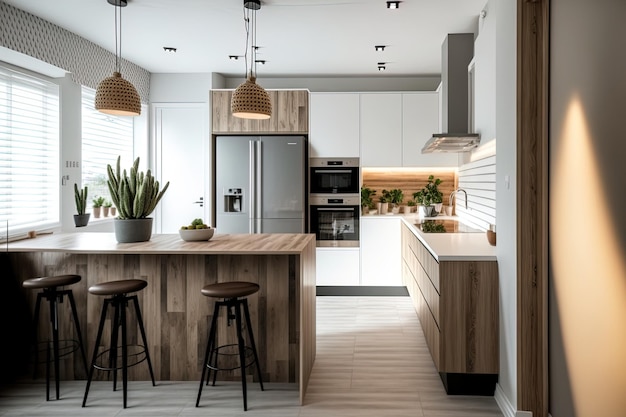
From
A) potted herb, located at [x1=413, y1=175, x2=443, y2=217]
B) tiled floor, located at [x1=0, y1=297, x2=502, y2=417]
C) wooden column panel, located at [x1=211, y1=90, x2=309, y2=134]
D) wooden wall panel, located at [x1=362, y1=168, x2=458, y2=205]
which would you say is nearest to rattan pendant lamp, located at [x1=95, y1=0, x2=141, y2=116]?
tiled floor, located at [x1=0, y1=297, x2=502, y2=417]

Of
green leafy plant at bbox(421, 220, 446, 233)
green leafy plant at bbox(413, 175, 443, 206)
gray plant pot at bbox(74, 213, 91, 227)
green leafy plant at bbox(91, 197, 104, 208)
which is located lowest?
green leafy plant at bbox(421, 220, 446, 233)

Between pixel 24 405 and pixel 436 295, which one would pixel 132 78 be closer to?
pixel 24 405

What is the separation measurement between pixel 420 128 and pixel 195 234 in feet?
12.5

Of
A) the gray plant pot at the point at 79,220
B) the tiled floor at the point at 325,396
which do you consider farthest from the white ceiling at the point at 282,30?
the tiled floor at the point at 325,396

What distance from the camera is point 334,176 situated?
21.3 feet

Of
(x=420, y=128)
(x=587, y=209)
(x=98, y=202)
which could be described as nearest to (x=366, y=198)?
(x=420, y=128)

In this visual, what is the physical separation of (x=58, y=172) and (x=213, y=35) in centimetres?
201

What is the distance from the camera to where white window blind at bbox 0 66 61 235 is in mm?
4426

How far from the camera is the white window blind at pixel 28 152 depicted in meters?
4.43

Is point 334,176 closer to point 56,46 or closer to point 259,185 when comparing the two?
point 259,185

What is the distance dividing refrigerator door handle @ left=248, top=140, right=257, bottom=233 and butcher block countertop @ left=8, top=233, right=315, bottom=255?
2.32 meters

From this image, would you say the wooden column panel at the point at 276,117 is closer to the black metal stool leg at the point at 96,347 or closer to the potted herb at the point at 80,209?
the potted herb at the point at 80,209

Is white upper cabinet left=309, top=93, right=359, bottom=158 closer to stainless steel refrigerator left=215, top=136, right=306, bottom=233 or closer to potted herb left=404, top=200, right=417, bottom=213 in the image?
stainless steel refrigerator left=215, top=136, right=306, bottom=233

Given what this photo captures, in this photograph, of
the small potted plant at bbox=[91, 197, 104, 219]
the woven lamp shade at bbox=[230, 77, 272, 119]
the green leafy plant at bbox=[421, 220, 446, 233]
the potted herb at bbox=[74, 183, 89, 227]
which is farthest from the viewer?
the small potted plant at bbox=[91, 197, 104, 219]
